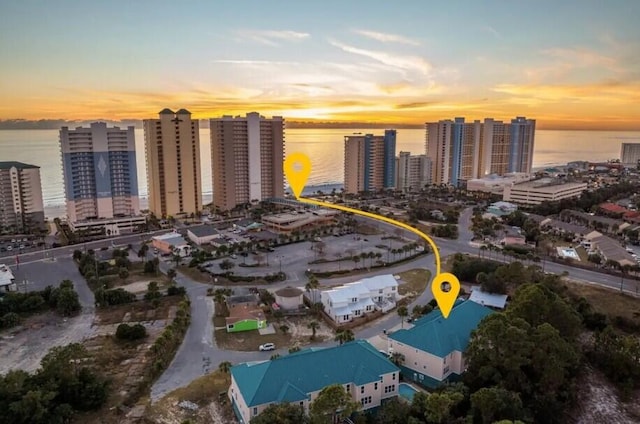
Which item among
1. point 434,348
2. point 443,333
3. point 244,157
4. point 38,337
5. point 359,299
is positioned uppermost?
point 244,157

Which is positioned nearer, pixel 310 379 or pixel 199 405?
pixel 310 379

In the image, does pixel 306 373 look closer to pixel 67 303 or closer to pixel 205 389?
pixel 205 389

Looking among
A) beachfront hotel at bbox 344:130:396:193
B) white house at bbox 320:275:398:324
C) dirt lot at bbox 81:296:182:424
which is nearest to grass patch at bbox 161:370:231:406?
dirt lot at bbox 81:296:182:424

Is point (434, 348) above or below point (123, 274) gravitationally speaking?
above

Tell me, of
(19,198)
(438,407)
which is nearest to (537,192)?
(438,407)

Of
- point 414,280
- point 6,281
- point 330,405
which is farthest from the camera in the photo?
point 414,280

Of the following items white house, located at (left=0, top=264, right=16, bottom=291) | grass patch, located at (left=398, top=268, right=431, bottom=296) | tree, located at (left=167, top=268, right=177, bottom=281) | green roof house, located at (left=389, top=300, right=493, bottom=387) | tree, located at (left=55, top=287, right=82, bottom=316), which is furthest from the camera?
tree, located at (left=167, top=268, right=177, bottom=281)

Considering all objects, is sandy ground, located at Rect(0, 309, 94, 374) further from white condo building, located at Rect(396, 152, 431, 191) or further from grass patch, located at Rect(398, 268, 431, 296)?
white condo building, located at Rect(396, 152, 431, 191)

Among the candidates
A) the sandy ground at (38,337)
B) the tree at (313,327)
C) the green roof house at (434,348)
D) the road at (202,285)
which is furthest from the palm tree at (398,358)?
the sandy ground at (38,337)
